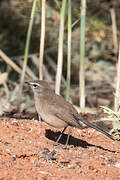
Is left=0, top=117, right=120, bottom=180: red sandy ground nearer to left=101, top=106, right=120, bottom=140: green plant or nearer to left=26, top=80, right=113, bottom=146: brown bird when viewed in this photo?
left=101, top=106, right=120, bottom=140: green plant

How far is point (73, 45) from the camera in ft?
39.5

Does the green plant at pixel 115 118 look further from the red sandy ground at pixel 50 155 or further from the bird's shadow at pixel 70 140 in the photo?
the bird's shadow at pixel 70 140

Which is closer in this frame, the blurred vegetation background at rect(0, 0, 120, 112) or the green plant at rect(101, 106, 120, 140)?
the green plant at rect(101, 106, 120, 140)

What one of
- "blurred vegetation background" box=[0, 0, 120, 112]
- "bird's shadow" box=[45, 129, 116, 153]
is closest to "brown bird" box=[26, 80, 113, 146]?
"bird's shadow" box=[45, 129, 116, 153]

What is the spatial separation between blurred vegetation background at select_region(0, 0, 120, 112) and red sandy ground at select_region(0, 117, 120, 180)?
11.6 ft

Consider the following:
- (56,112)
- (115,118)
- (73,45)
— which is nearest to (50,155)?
(56,112)

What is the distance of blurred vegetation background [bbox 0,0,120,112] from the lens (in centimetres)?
1076

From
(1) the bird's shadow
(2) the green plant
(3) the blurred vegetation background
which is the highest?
(3) the blurred vegetation background

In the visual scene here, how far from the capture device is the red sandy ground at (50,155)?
15.0 ft

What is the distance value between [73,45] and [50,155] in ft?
24.1

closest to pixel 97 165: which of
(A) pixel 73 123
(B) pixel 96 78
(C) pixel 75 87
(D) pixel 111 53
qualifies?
(A) pixel 73 123

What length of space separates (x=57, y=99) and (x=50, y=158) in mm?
1379

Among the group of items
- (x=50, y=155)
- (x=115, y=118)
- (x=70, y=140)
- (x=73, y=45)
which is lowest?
(x=70, y=140)

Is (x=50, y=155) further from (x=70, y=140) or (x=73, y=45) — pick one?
(x=73, y=45)
